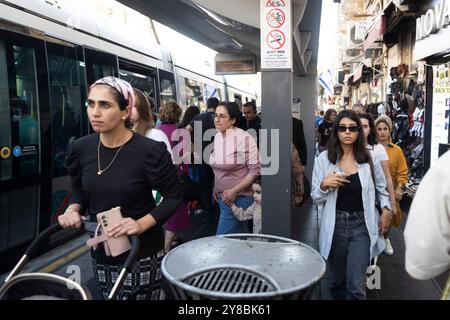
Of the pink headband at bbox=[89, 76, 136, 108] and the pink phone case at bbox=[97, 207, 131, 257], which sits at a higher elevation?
the pink headband at bbox=[89, 76, 136, 108]

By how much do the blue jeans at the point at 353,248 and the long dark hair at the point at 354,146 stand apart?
0.44m

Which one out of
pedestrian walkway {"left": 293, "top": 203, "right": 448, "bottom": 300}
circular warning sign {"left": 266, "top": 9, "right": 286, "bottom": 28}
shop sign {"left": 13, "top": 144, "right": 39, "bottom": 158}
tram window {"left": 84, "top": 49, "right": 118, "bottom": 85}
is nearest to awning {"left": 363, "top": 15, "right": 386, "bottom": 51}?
pedestrian walkway {"left": 293, "top": 203, "right": 448, "bottom": 300}

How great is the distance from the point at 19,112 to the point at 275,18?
9.80ft

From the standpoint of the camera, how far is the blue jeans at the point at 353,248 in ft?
10.5

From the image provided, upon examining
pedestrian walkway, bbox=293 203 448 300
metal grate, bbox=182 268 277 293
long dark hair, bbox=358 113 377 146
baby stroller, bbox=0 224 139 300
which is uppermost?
long dark hair, bbox=358 113 377 146

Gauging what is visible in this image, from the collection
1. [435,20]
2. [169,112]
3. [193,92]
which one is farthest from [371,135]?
[193,92]

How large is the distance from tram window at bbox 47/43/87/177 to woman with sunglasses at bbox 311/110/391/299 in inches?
136

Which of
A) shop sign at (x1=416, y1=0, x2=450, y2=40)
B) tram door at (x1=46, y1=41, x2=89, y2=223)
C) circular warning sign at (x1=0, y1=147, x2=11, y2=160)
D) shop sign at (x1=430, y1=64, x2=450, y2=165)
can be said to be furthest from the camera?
shop sign at (x1=430, y1=64, x2=450, y2=165)

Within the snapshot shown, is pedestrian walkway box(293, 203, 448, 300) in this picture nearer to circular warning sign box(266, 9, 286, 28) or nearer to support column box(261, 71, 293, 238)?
support column box(261, 71, 293, 238)

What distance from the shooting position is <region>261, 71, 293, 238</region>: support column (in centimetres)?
392

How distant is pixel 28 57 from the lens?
482cm

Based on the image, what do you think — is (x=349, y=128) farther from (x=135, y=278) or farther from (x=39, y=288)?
(x=39, y=288)

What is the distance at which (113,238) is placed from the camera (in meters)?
2.17
